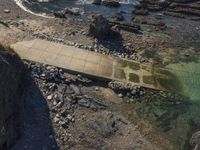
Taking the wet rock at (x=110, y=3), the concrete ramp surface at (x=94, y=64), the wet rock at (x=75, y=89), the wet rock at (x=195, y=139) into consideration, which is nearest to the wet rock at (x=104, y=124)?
the wet rock at (x=75, y=89)

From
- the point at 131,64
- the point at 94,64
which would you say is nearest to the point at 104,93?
the point at 94,64

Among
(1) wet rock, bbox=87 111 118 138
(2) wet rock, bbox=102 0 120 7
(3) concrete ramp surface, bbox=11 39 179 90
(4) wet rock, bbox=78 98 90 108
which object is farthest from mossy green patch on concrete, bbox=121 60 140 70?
(2) wet rock, bbox=102 0 120 7

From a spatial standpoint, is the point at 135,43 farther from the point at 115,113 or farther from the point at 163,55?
the point at 115,113

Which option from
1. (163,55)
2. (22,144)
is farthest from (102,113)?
(163,55)

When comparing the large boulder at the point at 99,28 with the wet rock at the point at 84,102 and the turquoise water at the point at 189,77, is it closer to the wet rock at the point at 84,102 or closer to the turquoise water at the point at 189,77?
the turquoise water at the point at 189,77

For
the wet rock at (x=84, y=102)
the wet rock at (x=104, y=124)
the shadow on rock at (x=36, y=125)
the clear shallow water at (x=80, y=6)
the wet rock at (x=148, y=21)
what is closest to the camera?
the shadow on rock at (x=36, y=125)
